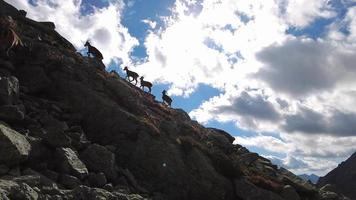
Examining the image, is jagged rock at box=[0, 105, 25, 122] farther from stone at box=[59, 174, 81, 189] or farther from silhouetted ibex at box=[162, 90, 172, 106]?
silhouetted ibex at box=[162, 90, 172, 106]

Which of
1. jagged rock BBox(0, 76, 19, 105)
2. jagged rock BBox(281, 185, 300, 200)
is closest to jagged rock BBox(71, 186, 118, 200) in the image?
jagged rock BBox(0, 76, 19, 105)

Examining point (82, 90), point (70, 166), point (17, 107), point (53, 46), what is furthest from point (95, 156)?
point (53, 46)

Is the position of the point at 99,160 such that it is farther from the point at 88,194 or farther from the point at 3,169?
the point at 3,169

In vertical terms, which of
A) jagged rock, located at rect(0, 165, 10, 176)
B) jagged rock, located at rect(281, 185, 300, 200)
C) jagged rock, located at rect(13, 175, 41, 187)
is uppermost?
jagged rock, located at rect(281, 185, 300, 200)

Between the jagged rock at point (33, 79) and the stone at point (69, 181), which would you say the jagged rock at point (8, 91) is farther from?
the stone at point (69, 181)

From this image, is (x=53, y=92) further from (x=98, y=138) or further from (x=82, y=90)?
(x=98, y=138)

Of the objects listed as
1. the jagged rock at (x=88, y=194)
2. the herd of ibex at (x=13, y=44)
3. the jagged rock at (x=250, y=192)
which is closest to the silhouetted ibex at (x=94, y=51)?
the herd of ibex at (x=13, y=44)

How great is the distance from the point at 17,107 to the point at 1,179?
8.34 metres

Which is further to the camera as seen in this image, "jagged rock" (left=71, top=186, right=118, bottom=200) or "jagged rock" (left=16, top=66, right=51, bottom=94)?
"jagged rock" (left=16, top=66, right=51, bottom=94)

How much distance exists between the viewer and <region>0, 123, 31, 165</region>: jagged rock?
20797mm

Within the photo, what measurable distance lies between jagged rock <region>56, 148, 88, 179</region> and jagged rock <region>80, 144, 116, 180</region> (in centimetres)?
142

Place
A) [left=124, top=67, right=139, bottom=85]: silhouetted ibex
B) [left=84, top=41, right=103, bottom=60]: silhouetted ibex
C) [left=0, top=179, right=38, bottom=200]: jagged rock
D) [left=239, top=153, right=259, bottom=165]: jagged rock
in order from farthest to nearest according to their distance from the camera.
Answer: [left=124, top=67, right=139, bottom=85]: silhouetted ibex → [left=84, top=41, right=103, bottom=60]: silhouetted ibex → [left=239, top=153, right=259, bottom=165]: jagged rock → [left=0, top=179, right=38, bottom=200]: jagged rock

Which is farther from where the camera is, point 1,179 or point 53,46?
point 53,46

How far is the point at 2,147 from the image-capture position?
68.3ft
